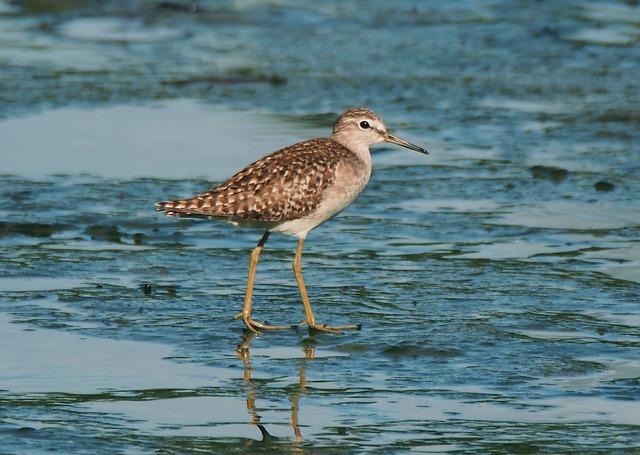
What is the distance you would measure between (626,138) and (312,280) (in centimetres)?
493

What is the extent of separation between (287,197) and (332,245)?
5.74ft

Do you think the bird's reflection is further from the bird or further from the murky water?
the bird

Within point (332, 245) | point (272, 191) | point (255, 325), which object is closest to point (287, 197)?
point (272, 191)

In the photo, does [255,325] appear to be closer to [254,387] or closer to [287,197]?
[287,197]

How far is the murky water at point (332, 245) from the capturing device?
6848 millimetres

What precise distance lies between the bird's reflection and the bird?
245 mm

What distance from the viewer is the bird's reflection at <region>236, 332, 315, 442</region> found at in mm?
6625

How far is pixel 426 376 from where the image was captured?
7.43 meters

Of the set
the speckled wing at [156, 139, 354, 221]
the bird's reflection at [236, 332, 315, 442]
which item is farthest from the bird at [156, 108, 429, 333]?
the bird's reflection at [236, 332, 315, 442]

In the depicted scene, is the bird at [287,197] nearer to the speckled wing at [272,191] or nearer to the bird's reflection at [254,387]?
the speckled wing at [272,191]

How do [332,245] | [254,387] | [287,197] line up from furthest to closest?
[332,245] → [287,197] → [254,387]

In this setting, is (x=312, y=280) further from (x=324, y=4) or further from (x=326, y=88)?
(x=324, y=4)

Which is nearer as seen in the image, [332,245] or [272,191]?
[272,191]

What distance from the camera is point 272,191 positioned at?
869cm
